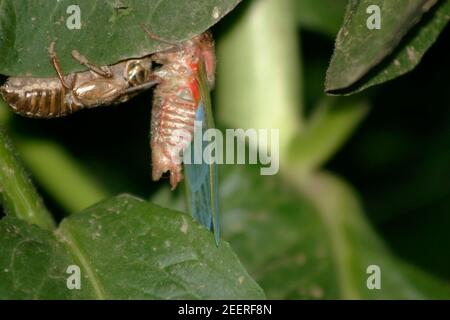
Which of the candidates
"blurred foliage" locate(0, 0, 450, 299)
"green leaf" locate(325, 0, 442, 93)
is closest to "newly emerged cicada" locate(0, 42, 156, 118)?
"blurred foliage" locate(0, 0, 450, 299)

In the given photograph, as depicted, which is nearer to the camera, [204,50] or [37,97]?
[37,97]

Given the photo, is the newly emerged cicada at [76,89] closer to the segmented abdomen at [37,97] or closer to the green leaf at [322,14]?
the segmented abdomen at [37,97]

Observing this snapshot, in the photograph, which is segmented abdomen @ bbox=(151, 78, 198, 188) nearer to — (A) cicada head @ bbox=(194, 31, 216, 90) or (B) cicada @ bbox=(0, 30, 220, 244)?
(B) cicada @ bbox=(0, 30, 220, 244)

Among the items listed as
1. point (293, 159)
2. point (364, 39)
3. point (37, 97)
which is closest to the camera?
point (364, 39)

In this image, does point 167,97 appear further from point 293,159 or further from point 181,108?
point 293,159

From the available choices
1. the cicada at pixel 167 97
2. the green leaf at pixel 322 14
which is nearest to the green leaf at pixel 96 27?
the cicada at pixel 167 97

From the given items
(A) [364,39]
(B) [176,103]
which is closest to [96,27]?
(B) [176,103]
